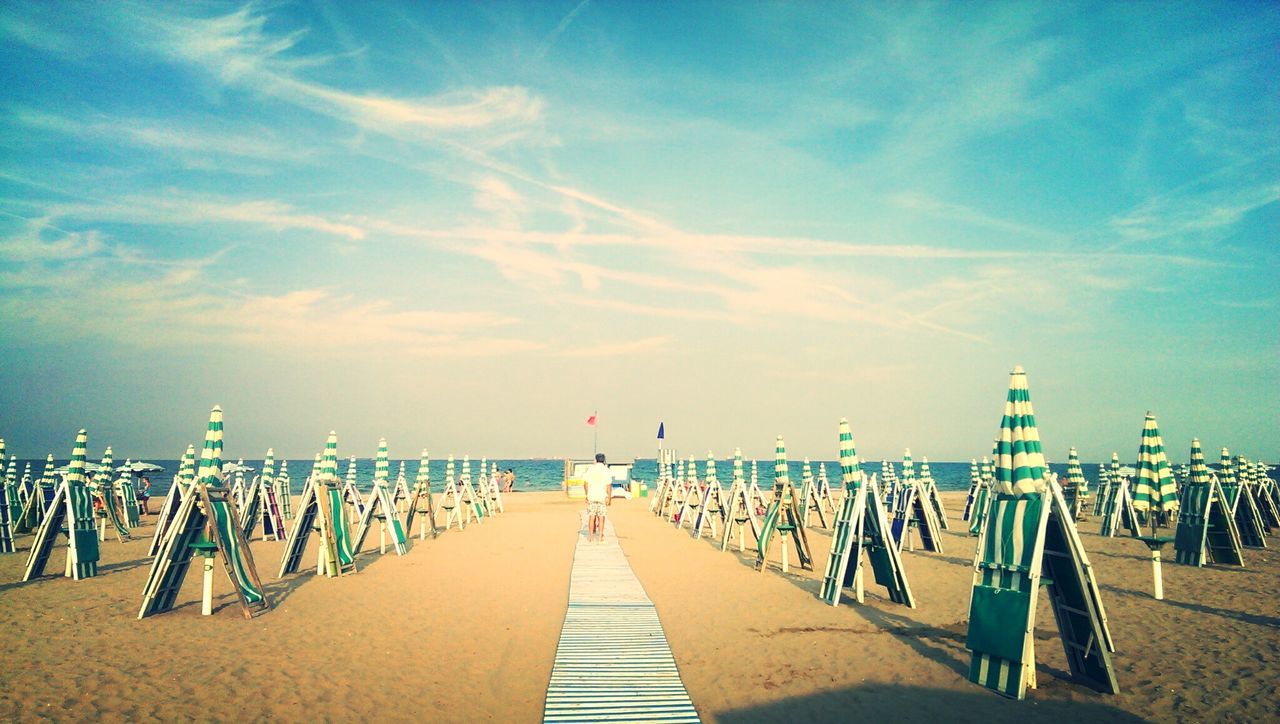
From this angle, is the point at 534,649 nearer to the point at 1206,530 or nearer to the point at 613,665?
the point at 613,665

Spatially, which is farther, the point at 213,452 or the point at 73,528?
the point at 73,528

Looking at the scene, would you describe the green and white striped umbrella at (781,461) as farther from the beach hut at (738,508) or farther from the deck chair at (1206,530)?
the deck chair at (1206,530)

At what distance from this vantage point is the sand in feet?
19.4

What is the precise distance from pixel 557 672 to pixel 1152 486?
34.0ft

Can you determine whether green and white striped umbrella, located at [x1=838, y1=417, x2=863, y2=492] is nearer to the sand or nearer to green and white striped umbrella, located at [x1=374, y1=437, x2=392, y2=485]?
the sand

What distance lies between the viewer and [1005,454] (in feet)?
21.0

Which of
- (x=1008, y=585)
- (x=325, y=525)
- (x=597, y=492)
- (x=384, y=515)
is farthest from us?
(x=597, y=492)

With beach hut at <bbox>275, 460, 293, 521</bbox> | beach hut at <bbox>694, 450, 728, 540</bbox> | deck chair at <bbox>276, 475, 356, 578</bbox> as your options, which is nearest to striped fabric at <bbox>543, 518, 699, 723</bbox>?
deck chair at <bbox>276, 475, 356, 578</bbox>

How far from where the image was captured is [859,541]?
32.8ft

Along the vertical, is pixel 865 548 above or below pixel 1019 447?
below

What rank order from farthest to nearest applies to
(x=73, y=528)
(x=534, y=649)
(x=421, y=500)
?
(x=421, y=500), (x=73, y=528), (x=534, y=649)

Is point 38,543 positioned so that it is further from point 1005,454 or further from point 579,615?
point 1005,454

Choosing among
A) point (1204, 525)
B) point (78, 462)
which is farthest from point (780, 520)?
point (78, 462)

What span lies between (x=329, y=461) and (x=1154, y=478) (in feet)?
47.6
